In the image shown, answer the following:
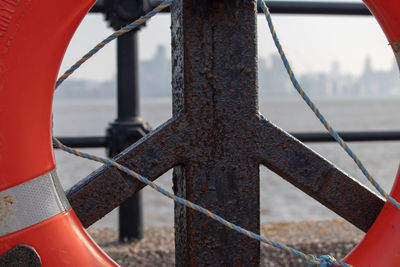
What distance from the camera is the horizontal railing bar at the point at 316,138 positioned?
167cm

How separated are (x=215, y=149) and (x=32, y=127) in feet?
1.17

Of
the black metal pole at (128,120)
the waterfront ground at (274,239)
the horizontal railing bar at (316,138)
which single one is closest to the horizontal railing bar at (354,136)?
the horizontal railing bar at (316,138)

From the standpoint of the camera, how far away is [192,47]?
3.33 feet

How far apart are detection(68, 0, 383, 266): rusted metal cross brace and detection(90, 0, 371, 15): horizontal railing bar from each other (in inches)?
28.6

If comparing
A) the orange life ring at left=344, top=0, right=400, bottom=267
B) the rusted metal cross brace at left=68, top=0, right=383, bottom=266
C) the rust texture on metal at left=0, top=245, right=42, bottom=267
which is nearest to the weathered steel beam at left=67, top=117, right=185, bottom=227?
the rusted metal cross brace at left=68, top=0, right=383, bottom=266

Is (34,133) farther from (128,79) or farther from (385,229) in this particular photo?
(128,79)

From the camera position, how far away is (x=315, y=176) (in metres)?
1.06

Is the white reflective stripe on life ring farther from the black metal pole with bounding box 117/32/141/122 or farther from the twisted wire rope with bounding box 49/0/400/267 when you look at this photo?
the black metal pole with bounding box 117/32/141/122

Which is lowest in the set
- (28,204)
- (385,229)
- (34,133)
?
(385,229)

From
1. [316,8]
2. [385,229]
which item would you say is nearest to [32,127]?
[385,229]

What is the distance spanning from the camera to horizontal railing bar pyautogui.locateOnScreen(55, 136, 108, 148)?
166 centimetres

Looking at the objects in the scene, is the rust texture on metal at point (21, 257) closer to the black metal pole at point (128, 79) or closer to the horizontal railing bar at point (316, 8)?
the black metal pole at point (128, 79)

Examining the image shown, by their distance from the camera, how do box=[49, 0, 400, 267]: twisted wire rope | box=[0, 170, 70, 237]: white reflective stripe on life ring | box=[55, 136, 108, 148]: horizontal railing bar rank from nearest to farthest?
box=[0, 170, 70, 237]: white reflective stripe on life ring, box=[49, 0, 400, 267]: twisted wire rope, box=[55, 136, 108, 148]: horizontal railing bar

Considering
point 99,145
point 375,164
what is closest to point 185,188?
point 99,145
